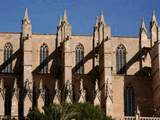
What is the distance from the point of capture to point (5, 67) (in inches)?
2820

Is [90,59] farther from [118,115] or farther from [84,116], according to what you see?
[84,116]

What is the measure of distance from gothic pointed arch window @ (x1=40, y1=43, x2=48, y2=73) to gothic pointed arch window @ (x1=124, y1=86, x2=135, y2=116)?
23.8 ft

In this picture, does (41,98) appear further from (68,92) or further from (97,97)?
(97,97)

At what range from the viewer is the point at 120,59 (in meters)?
74.1

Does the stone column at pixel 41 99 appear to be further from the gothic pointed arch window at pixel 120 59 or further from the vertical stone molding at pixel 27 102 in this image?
the gothic pointed arch window at pixel 120 59

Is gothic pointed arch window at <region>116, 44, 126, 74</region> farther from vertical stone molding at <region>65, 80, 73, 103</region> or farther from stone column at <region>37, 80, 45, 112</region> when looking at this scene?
stone column at <region>37, 80, 45, 112</region>

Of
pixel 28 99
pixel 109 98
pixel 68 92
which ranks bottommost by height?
pixel 28 99

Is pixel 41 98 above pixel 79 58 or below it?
below

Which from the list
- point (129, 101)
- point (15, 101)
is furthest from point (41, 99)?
point (129, 101)

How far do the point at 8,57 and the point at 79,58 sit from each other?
20.7 ft

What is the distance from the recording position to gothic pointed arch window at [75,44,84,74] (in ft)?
238

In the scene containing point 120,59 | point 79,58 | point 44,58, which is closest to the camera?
point 44,58

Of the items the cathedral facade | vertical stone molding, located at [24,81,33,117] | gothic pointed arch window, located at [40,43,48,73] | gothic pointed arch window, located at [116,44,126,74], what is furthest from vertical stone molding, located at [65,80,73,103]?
gothic pointed arch window, located at [116,44,126,74]

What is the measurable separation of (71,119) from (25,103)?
9.13 metres
